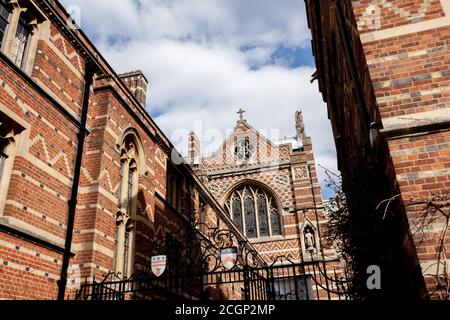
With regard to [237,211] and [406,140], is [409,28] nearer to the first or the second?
[406,140]

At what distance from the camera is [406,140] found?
4840 millimetres

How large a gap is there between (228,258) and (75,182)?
152 inches

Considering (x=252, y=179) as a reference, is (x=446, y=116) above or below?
below

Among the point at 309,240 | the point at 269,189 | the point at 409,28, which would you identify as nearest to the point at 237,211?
the point at 269,189

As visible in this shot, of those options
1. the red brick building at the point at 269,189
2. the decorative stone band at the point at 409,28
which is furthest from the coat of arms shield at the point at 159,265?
the red brick building at the point at 269,189

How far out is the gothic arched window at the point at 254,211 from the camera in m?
28.2

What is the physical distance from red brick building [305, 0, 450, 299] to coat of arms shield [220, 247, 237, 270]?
7.95ft

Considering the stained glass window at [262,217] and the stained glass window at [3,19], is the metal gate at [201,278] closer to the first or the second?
the stained glass window at [3,19]

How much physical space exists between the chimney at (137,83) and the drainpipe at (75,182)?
3.19 metres
